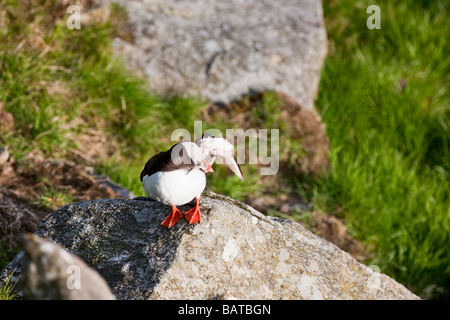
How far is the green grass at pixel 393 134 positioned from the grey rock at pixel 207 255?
188 centimetres

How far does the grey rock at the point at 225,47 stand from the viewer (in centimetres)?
589

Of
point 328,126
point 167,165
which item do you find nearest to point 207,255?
point 167,165

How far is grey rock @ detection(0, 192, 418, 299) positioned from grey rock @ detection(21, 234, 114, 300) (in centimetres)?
63

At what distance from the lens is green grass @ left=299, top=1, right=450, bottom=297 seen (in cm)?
520

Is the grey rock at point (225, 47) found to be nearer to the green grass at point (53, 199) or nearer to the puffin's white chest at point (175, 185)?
the green grass at point (53, 199)

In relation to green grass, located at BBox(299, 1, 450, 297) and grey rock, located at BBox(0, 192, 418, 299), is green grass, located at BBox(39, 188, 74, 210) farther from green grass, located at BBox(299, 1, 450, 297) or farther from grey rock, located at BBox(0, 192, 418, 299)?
green grass, located at BBox(299, 1, 450, 297)

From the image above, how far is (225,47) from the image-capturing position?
6188mm

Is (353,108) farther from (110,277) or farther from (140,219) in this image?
(110,277)

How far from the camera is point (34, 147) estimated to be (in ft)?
15.8

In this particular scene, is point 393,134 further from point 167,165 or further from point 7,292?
point 7,292

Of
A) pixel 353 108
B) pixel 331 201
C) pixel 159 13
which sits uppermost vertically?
pixel 159 13

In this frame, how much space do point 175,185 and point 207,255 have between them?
0.44m
